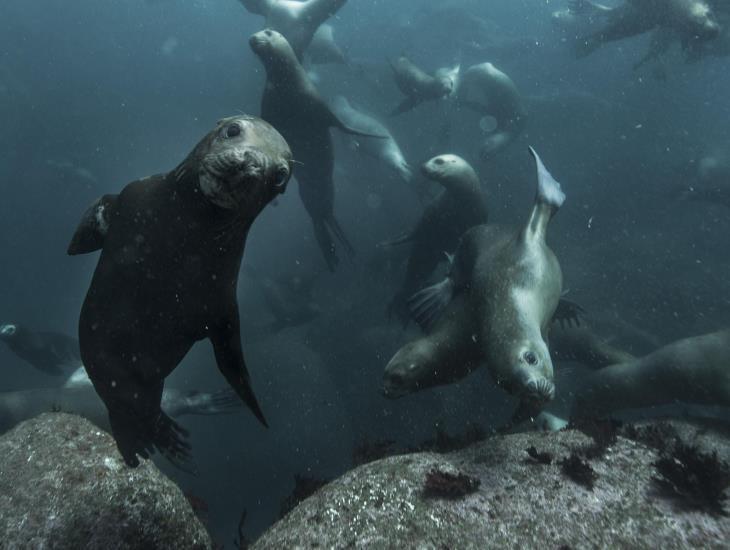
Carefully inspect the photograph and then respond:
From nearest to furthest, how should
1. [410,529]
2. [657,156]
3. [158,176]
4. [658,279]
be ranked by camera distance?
[410,529]
[158,176]
[658,279]
[657,156]

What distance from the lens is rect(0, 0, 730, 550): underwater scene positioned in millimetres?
2439

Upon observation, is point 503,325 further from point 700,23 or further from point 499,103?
point 700,23

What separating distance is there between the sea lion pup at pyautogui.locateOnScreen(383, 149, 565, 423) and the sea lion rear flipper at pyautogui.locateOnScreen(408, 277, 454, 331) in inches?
0.7

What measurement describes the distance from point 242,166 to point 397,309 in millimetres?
5817

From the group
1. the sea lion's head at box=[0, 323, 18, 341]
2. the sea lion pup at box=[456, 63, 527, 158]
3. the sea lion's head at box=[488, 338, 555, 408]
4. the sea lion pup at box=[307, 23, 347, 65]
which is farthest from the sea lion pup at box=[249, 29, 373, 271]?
the sea lion pup at box=[307, 23, 347, 65]

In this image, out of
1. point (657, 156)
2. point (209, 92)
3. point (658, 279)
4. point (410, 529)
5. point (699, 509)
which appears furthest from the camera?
point (209, 92)

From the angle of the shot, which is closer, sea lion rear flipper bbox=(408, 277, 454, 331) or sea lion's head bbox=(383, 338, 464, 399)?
sea lion's head bbox=(383, 338, 464, 399)

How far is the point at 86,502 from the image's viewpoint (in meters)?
2.72

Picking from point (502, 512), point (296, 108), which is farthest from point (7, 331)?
point (502, 512)

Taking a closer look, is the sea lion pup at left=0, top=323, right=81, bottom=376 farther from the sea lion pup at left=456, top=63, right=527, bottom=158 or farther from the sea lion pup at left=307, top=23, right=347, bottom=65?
the sea lion pup at left=456, top=63, right=527, bottom=158

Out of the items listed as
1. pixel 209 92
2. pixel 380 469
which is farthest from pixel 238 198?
pixel 209 92

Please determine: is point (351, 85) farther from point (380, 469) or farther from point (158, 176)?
point (380, 469)

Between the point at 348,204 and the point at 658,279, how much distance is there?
6.88 m

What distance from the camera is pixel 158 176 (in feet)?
9.04
